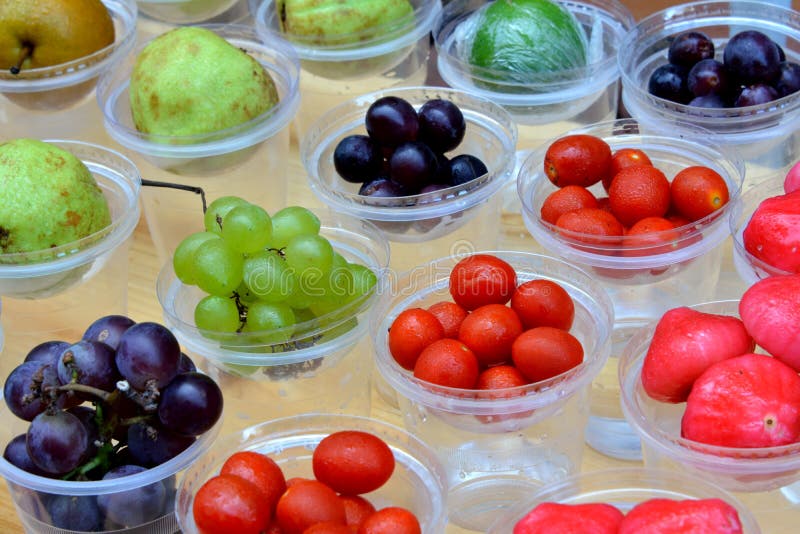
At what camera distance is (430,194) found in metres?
0.94

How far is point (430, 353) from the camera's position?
0.74 meters

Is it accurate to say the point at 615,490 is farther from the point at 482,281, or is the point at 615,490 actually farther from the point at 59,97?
the point at 59,97

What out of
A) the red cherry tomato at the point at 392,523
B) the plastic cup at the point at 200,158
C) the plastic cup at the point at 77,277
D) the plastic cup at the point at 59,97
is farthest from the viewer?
the plastic cup at the point at 59,97

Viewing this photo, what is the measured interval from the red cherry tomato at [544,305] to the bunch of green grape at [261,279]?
0.50 feet

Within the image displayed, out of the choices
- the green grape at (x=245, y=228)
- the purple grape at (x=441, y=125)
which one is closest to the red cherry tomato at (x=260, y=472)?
the green grape at (x=245, y=228)

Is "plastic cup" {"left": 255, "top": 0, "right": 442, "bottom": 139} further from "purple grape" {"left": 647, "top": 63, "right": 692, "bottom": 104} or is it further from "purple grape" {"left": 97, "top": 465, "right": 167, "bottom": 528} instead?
"purple grape" {"left": 97, "top": 465, "right": 167, "bottom": 528}

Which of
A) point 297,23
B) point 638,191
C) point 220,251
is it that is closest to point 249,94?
point 297,23

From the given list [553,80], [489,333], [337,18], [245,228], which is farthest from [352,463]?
[337,18]

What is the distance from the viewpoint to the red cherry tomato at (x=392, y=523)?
2.01ft

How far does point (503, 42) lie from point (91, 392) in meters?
0.69

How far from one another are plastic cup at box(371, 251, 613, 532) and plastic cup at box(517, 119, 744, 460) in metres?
0.03

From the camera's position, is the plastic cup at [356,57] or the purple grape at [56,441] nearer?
the purple grape at [56,441]

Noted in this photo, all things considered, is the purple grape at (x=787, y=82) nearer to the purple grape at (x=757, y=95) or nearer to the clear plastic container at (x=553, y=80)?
the purple grape at (x=757, y=95)

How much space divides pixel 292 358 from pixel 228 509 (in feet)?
0.71
